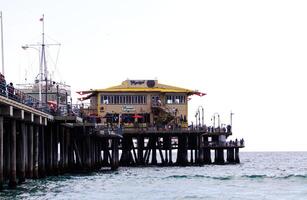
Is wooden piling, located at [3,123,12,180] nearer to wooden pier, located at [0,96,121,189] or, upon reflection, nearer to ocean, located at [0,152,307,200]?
wooden pier, located at [0,96,121,189]

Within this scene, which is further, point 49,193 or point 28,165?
point 28,165

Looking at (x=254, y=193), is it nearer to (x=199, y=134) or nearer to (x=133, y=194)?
(x=133, y=194)

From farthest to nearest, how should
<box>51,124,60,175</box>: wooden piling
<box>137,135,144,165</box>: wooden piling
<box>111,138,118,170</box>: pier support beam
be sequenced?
<box>137,135,144,165</box>: wooden piling < <box>111,138,118,170</box>: pier support beam < <box>51,124,60,175</box>: wooden piling

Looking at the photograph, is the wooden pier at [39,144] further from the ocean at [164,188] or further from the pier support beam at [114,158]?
the ocean at [164,188]

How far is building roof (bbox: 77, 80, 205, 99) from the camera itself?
3775 inches

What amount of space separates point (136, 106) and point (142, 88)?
8.01ft

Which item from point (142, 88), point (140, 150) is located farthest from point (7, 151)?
point (142, 88)

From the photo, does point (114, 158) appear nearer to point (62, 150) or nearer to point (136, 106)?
point (62, 150)

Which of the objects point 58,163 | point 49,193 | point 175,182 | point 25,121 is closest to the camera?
point 49,193

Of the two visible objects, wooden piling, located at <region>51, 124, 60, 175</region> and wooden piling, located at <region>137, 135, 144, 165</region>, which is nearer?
wooden piling, located at <region>51, 124, 60, 175</region>

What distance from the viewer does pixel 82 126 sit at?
217 ft

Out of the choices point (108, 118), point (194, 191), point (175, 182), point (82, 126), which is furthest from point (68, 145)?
point (108, 118)

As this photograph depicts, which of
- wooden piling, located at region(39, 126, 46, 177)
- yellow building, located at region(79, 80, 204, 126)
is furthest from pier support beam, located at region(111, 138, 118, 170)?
wooden piling, located at region(39, 126, 46, 177)

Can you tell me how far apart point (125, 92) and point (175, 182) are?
40.2m
